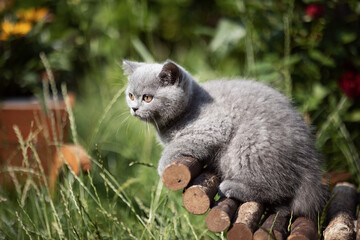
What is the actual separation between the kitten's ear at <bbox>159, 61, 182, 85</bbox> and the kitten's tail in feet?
2.12

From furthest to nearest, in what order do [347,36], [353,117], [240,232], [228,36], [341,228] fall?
[228,36], [353,117], [347,36], [341,228], [240,232]

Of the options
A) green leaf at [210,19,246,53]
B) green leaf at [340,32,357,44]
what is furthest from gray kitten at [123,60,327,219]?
green leaf at [210,19,246,53]

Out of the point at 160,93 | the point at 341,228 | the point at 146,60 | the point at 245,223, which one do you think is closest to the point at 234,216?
the point at 245,223

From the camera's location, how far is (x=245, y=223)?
1194 mm

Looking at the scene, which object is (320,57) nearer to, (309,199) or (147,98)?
(309,199)

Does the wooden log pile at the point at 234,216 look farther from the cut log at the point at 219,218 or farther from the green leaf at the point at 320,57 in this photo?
the green leaf at the point at 320,57

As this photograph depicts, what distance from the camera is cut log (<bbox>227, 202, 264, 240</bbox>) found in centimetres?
Result: 118

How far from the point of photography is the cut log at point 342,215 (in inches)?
50.2

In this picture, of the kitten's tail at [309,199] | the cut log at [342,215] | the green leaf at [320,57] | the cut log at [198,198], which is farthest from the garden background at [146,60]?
the kitten's tail at [309,199]

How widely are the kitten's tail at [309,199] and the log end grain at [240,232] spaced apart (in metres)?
0.29

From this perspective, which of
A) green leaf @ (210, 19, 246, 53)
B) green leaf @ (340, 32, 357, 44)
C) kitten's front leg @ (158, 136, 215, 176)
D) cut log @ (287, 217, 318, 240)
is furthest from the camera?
green leaf @ (210, 19, 246, 53)

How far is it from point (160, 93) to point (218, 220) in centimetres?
55

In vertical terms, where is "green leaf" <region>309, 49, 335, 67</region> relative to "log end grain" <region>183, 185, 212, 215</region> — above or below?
above

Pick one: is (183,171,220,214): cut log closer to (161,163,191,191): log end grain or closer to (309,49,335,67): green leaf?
(161,163,191,191): log end grain
